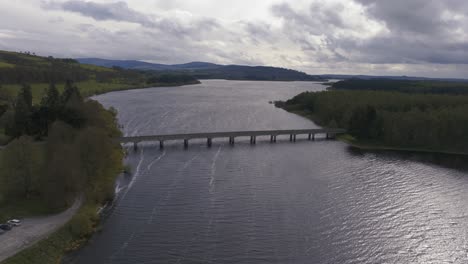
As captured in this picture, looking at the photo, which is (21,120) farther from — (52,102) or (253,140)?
(253,140)

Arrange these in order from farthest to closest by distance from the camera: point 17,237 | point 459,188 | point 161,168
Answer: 1. point 161,168
2. point 459,188
3. point 17,237

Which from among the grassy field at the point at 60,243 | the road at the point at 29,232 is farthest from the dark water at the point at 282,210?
the road at the point at 29,232

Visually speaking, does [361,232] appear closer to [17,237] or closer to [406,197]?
[406,197]

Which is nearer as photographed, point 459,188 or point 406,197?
point 406,197

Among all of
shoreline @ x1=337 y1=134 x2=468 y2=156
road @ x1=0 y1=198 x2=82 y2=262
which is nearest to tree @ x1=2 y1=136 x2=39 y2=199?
road @ x1=0 y1=198 x2=82 y2=262

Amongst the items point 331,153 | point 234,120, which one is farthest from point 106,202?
point 234,120

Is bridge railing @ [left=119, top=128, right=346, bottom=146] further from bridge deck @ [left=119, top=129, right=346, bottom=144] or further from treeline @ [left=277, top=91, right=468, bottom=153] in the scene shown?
treeline @ [left=277, top=91, right=468, bottom=153]
